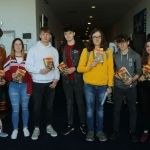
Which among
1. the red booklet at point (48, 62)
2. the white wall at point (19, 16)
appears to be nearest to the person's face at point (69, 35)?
the red booklet at point (48, 62)

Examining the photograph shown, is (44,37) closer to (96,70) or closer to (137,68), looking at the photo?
(96,70)

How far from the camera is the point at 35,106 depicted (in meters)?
3.00

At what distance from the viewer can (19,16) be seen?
6301mm

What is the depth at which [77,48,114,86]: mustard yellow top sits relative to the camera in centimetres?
274

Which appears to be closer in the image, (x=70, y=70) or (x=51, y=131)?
(x=70, y=70)

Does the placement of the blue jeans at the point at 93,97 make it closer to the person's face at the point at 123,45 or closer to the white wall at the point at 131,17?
the person's face at the point at 123,45

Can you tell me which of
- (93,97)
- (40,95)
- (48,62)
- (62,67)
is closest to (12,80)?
(40,95)

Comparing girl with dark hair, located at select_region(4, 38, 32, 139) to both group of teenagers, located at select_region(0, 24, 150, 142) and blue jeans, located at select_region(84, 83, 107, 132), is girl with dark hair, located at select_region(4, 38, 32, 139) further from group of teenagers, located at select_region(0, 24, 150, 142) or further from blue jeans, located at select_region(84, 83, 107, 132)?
blue jeans, located at select_region(84, 83, 107, 132)

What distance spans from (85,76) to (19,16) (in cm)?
428

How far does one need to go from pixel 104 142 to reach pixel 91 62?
3.60 feet

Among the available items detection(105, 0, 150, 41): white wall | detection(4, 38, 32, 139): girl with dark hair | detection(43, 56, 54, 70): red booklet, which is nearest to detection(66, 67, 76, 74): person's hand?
detection(43, 56, 54, 70): red booklet

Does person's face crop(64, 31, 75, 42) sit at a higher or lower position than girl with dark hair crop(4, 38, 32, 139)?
higher

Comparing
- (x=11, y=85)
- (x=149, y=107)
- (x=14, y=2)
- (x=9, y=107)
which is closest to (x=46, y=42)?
(x=11, y=85)

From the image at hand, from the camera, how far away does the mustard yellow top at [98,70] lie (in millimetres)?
2738
